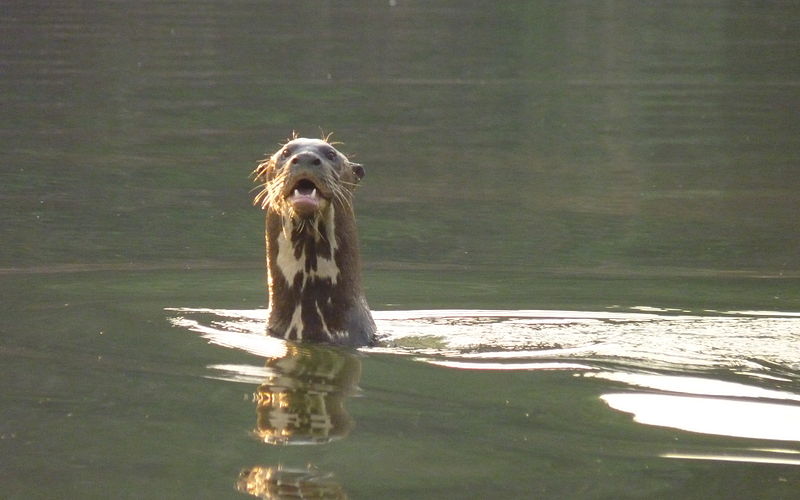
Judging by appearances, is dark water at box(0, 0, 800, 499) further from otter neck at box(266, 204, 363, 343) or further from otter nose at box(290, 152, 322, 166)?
otter nose at box(290, 152, 322, 166)

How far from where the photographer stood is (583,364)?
843cm

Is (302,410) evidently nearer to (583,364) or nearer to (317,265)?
(317,265)

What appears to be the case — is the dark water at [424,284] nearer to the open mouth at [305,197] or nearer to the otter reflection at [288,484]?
the otter reflection at [288,484]

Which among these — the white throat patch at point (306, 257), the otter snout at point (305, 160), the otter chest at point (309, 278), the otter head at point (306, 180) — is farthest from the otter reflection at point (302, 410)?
the otter snout at point (305, 160)

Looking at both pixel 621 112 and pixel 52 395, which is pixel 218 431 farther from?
pixel 621 112

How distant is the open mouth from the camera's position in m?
8.19

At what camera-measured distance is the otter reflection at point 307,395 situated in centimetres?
690

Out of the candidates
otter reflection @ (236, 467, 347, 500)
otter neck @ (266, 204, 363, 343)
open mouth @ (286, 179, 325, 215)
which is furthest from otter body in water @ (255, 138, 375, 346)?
otter reflection @ (236, 467, 347, 500)

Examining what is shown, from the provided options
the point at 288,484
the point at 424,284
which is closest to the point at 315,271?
the point at 424,284

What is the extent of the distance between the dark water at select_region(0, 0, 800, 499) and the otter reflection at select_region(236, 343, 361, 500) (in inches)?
Answer: 0.8

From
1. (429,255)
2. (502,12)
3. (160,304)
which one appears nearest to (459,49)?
Answer: (502,12)

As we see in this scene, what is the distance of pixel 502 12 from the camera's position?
37906mm

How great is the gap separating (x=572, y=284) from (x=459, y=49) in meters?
18.9

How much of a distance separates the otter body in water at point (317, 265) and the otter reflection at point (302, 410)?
179mm
